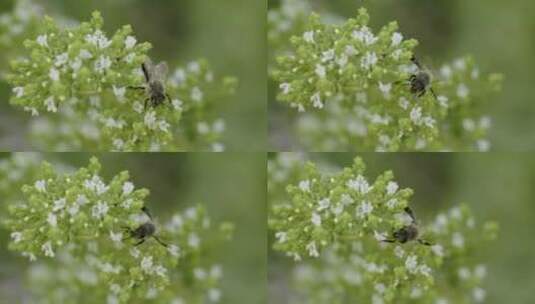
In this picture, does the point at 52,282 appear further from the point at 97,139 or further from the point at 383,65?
A: the point at 383,65

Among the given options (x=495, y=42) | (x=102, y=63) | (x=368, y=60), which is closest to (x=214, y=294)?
(x=102, y=63)

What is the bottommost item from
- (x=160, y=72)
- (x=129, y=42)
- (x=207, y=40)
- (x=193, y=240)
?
(x=193, y=240)

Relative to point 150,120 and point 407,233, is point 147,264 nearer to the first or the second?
point 150,120

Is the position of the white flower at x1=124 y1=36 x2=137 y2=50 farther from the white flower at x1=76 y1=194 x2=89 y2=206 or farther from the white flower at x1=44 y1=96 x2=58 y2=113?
the white flower at x1=76 y1=194 x2=89 y2=206

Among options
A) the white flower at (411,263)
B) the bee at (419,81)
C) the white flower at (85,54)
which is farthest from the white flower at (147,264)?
the bee at (419,81)

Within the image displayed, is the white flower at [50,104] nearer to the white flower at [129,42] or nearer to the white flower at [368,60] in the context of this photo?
the white flower at [129,42]
